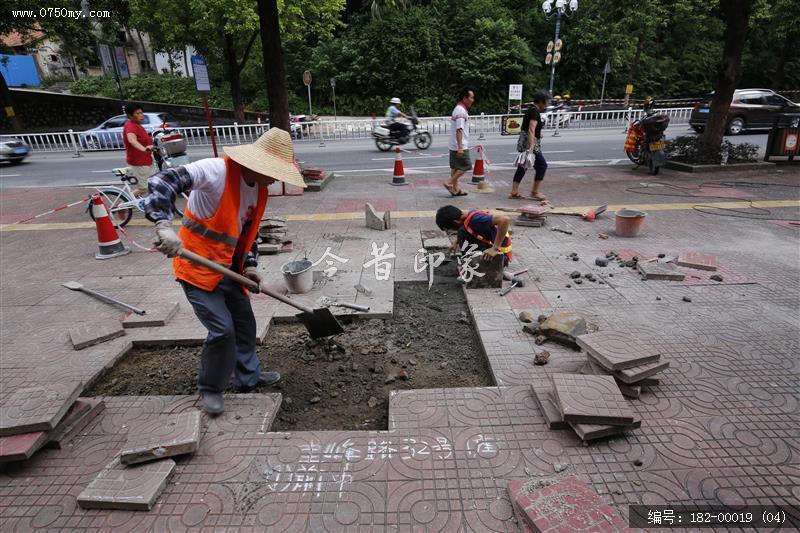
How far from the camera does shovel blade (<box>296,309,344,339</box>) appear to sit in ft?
12.1

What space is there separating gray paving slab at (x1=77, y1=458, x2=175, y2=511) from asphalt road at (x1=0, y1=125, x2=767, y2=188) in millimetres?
9724

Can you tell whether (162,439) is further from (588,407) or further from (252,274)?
(588,407)

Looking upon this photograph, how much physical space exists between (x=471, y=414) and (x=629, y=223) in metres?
4.49

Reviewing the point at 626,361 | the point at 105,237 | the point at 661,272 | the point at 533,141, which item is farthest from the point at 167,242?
the point at 533,141

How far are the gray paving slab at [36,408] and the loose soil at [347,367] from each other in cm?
58

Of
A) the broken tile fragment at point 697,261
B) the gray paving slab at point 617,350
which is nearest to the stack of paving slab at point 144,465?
the gray paving slab at point 617,350

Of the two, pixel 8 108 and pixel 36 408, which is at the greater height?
pixel 8 108

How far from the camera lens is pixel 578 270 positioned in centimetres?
528

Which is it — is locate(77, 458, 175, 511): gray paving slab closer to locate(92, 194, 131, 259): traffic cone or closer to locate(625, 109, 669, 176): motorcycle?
locate(92, 194, 131, 259): traffic cone

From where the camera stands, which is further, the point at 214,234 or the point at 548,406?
the point at 548,406

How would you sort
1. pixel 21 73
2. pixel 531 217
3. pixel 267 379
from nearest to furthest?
pixel 267 379
pixel 531 217
pixel 21 73

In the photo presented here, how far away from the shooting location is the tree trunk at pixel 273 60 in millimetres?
8469

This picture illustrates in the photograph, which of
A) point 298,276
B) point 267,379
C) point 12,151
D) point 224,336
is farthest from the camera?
point 12,151

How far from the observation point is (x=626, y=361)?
3.02 m
